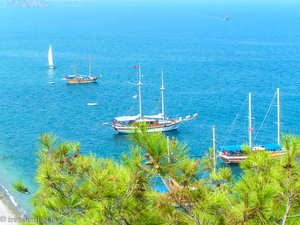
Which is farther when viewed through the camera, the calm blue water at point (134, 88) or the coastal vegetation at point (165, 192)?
the calm blue water at point (134, 88)

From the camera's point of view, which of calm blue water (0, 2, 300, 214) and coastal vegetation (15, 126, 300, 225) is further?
calm blue water (0, 2, 300, 214)

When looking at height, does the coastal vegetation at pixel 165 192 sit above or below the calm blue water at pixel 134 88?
above

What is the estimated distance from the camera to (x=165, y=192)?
812 cm

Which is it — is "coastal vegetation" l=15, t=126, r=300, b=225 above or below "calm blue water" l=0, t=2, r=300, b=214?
above

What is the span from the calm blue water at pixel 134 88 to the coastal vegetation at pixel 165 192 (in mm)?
15304

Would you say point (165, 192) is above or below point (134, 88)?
above

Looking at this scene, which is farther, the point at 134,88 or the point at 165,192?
the point at 134,88

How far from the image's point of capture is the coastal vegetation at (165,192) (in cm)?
771

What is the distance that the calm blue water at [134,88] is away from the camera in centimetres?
4809

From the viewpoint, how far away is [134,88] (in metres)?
68.2

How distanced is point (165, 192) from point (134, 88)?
60332 mm

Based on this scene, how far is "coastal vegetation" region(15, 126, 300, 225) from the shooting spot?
7.71 m

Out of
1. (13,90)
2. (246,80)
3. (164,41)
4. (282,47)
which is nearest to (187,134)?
(246,80)

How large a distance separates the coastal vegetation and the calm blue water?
15.3 metres
